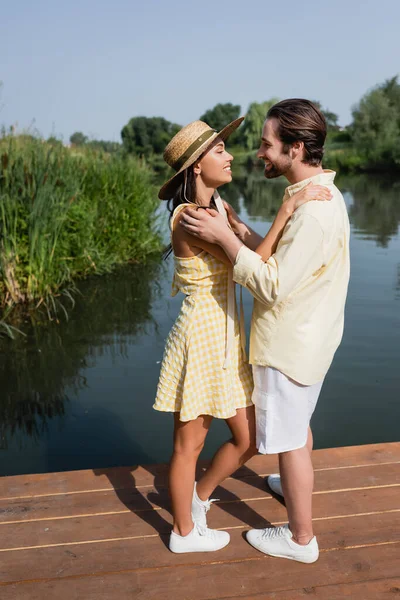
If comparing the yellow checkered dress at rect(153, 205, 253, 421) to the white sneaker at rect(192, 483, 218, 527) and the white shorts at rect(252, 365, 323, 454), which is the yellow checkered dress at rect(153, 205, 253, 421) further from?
the white sneaker at rect(192, 483, 218, 527)

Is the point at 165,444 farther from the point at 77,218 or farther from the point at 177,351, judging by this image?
the point at 77,218

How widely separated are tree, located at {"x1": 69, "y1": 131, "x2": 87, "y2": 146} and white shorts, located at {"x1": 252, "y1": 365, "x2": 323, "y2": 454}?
8.07 metres

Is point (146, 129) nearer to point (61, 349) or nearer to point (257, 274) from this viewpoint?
point (61, 349)

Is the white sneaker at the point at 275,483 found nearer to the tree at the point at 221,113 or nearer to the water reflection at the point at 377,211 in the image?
the water reflection at the point at 377,211

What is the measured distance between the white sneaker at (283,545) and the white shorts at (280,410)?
1.15ft

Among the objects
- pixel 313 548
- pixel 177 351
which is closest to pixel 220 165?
pixel 177 351

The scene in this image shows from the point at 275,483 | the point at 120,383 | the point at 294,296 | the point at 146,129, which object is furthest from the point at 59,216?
the point at 146,129

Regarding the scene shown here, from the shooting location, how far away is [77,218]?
7586mm

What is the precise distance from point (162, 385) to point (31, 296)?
4.99 metres

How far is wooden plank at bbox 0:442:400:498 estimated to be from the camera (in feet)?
8.48

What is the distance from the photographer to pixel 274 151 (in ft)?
6.17

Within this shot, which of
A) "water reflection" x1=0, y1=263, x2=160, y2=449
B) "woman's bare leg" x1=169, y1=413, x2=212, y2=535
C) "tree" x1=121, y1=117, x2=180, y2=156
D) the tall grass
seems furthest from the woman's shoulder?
"tree" x1=121, y1=117, x2=180, y2=156

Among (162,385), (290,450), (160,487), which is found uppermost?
(162,385)

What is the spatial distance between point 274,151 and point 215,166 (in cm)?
23
